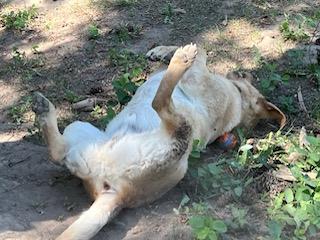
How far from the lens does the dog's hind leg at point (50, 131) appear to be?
181 inches

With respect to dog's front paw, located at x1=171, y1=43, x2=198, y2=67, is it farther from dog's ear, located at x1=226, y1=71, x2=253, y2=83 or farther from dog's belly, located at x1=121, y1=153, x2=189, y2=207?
dog's ear, located at x1=226, y1=71, x2=253, y2=83

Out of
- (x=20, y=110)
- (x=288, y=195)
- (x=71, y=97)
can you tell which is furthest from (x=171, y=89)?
(x=20, y=110)

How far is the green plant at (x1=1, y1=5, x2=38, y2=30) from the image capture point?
22.3 feet

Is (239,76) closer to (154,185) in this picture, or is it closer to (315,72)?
(315,72)

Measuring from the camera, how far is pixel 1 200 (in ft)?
14.5

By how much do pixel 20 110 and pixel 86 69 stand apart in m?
0.94

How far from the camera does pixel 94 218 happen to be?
Answer: 4.14 m

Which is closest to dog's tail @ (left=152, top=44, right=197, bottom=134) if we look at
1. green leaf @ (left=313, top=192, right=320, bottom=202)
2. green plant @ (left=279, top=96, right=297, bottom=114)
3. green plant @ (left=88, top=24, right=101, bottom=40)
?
green leaf @ (left=313, top=192, right=320, bottom=202)

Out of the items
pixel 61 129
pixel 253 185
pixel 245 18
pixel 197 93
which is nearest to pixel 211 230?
pixel 253 185

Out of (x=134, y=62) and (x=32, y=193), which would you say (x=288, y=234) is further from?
(x=134, y=62)

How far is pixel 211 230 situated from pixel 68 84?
2.59 metres

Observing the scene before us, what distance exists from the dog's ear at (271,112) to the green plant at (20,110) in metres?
2.04

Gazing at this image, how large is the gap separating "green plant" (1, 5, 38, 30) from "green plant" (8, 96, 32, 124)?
52.5 inches

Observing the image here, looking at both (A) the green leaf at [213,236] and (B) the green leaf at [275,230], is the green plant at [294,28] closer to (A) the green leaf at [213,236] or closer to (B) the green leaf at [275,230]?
(B) the green leaf at [275,230]
